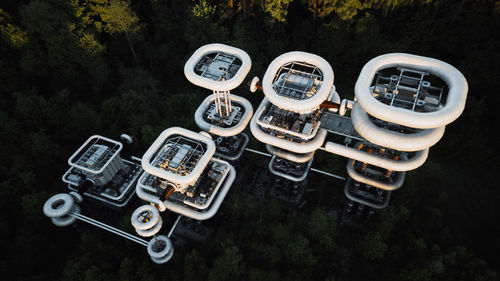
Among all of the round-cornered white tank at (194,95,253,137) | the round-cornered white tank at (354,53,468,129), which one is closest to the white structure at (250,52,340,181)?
the round-cornered white tank at (194,95,253,137)

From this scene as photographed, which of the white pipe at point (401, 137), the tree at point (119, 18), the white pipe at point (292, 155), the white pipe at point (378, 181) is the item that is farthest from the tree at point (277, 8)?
the white pipe at point (401, 137)

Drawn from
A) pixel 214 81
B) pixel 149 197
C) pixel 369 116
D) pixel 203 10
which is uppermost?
pixel 203 10

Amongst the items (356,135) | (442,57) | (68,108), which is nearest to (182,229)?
(356,135)

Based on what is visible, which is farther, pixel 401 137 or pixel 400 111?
pixel 401 137

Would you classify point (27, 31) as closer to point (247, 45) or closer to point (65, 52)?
point (65, 52)

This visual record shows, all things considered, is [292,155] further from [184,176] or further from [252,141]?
[184,176]

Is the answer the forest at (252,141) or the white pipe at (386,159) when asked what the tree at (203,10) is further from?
the white pipe at (386,159)

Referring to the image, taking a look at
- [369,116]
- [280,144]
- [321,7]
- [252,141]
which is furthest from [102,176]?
[321,7]
